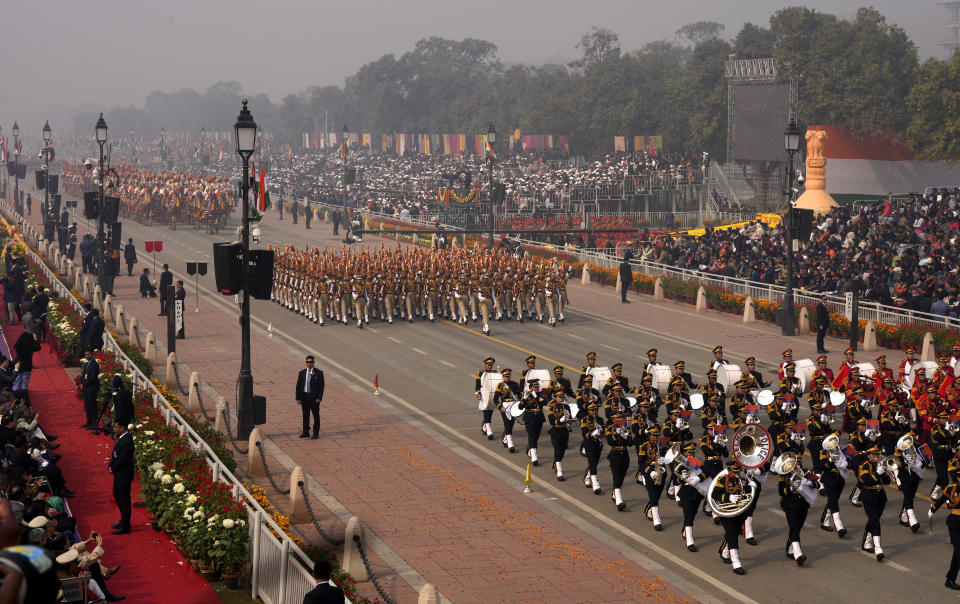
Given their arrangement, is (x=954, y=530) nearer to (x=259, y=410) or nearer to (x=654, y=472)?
(x=654, y=472)

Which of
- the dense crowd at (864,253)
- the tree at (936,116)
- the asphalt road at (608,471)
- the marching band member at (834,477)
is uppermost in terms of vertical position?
the tree at (936,116)

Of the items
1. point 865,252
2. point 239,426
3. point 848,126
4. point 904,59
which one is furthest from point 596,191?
point 239,426

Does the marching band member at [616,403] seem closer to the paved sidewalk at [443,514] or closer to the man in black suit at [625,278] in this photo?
the paved sidewalk at [443,514]

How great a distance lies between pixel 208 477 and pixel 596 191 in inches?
2099

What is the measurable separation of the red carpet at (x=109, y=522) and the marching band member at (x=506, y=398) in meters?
6.52

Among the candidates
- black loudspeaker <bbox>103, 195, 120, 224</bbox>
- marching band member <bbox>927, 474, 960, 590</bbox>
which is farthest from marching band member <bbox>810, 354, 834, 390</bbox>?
black loudspeaker <bbox>103, 195, 120, 224</bbox>

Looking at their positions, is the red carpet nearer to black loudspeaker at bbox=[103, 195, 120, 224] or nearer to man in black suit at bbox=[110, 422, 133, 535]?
man in black suit at bbox=[110, 422, 133, 535]

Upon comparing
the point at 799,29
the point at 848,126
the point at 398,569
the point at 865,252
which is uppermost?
the point at 799,29

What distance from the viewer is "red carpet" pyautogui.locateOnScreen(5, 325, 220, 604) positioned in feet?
45.1

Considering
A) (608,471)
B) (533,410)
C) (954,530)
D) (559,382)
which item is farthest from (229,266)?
(954,530)

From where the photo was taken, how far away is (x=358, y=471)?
65.1 feet

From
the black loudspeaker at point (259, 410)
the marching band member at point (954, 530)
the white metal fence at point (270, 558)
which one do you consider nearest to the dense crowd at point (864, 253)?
the marching band member at point (954, 530)

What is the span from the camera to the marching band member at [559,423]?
19516 mm

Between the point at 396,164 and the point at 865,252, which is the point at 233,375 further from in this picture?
the point at 396,164
